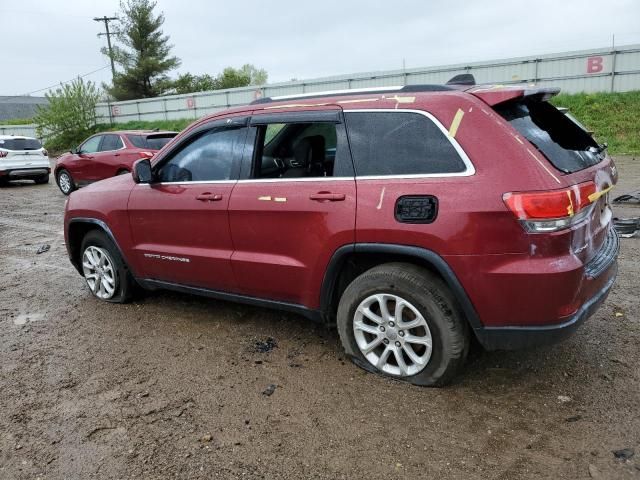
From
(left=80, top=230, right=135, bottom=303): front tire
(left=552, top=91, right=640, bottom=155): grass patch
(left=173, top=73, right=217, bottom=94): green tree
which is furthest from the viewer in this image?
(left=173, top=73, right=217, bottom=94): green tree

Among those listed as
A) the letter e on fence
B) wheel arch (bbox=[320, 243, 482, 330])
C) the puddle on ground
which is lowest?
the puddle on ground

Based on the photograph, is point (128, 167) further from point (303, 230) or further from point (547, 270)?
point (547, 270)

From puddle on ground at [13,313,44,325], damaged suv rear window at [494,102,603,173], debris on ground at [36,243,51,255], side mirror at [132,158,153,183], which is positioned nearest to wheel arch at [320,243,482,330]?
damaged suv rear window at [494,102,603,173]

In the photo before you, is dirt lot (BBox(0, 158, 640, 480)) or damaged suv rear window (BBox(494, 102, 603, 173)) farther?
damaged suv rear window (BBox(494, 102, 603, 173))

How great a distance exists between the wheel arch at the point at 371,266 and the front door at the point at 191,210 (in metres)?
0.84

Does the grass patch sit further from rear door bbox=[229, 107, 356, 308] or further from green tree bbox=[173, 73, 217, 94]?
green tree bbox=[173, 73, 217, 94]

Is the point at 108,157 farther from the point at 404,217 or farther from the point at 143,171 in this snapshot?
the point at 404,217

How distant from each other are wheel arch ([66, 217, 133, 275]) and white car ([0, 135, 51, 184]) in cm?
1287

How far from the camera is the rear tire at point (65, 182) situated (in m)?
13.8

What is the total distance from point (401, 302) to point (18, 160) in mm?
16420

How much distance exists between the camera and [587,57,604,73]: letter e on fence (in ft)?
62.3

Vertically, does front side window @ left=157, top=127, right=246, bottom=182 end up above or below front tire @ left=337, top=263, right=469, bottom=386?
above

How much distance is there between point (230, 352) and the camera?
3826 mm

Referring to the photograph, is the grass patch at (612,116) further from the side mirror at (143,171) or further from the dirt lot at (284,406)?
the side mirror at (143,171)
